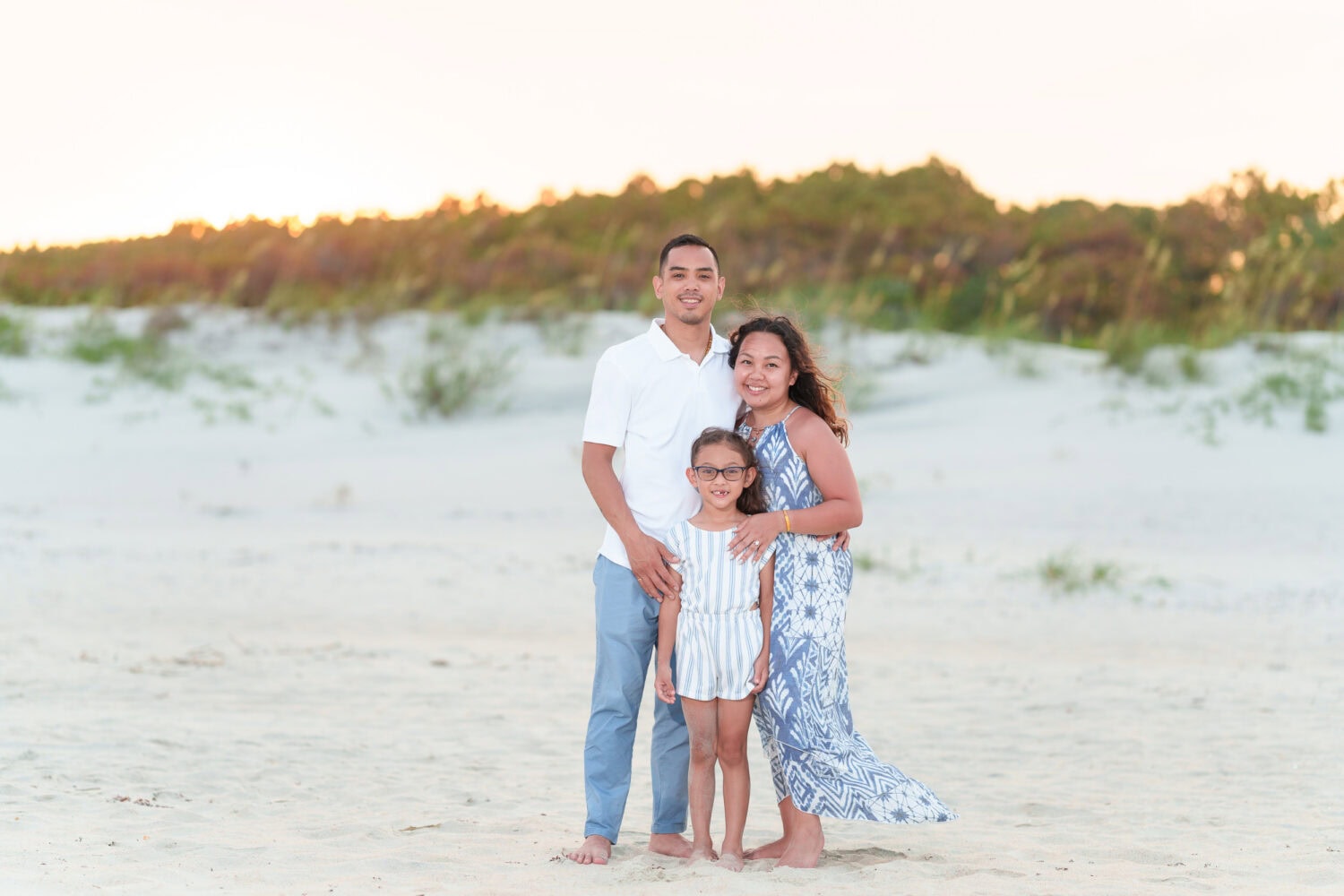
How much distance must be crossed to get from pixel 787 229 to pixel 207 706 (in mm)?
21779

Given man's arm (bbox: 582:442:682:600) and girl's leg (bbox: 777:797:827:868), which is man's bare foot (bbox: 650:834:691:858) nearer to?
girl's leg (bbox: 777:797:827:868)

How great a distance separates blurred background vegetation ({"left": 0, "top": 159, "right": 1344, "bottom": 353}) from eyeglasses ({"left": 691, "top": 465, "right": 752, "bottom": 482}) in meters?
13.6

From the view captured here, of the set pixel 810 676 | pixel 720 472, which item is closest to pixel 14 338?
pixel 720 472

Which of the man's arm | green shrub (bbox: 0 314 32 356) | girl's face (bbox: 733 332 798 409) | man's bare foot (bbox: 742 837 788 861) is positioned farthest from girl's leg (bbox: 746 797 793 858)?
green shrub (bbox: 0 314 32 356)

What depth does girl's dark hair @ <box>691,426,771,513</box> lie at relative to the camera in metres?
4.26

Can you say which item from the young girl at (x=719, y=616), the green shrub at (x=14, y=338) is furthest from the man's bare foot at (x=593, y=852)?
the green shrub at (x=14, y=338)

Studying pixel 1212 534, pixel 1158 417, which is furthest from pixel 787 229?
pixel 1212 534

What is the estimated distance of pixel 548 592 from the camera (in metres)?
10.4

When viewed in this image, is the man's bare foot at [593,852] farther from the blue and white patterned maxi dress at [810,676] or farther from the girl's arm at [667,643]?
the blue and white patterned maxi dress at [810,676]

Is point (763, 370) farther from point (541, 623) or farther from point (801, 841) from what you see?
point (541, 623)

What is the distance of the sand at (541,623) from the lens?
4832 millimetres

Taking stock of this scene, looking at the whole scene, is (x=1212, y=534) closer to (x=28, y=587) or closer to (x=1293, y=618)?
(x=1293, y=618)

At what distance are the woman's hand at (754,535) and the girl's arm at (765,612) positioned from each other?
0.30ft

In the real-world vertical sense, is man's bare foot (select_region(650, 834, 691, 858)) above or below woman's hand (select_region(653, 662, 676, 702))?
below
